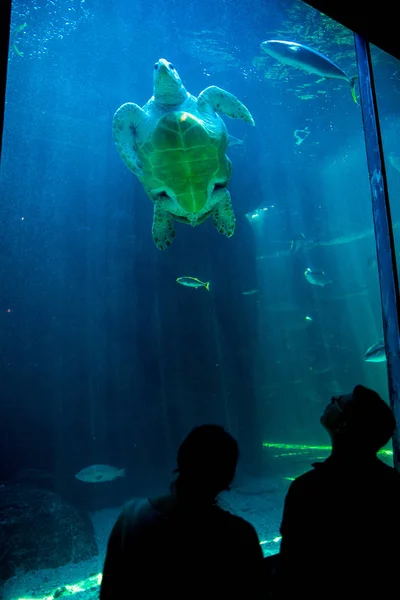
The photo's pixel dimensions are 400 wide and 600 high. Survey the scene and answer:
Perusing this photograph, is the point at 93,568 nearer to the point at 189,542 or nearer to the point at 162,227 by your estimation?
the point at 162,227

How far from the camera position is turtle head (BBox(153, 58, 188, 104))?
4.46 m

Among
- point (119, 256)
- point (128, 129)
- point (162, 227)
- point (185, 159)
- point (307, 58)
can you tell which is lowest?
point (162, 227)

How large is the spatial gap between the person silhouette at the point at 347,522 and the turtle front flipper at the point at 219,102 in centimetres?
463

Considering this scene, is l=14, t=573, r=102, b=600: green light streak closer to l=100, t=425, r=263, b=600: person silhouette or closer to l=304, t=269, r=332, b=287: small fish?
l=100, t=425, r=263, b=600: person silhouette

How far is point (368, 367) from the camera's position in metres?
21.5

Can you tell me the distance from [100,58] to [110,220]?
4824 millimetres

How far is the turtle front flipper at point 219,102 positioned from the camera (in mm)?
4824

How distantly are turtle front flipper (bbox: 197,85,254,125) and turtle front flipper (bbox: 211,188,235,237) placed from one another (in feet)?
3.56

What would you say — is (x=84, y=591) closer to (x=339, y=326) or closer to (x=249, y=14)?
(x=249, y=14)

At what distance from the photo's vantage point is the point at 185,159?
4188 millimetres

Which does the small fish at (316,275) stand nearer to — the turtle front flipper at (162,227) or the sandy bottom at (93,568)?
the sandy bottom at (93,568)

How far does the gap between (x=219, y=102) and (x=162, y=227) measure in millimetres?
1891

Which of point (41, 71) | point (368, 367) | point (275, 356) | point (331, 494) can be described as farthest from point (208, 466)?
point (368, 367)

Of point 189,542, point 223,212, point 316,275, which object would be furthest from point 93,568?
point 316,275
